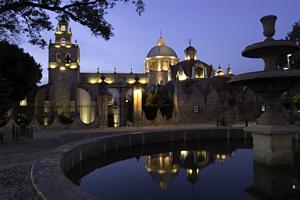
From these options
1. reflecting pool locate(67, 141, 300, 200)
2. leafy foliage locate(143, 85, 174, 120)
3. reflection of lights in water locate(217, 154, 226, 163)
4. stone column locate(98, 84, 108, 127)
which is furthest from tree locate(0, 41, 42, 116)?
leafy foliage locate(143, 85, 174, 120)

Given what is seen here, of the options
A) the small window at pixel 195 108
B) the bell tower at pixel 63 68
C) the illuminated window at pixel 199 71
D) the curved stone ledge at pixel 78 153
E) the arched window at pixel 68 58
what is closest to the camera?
the curved stone ledge at pixel 78 153

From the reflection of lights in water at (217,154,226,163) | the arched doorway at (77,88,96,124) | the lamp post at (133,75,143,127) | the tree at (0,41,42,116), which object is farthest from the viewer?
the arched doorway at (77,88,96,124)

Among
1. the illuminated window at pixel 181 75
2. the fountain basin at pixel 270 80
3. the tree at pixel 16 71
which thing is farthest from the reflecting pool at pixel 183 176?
the illuminated window at pixel 181 75

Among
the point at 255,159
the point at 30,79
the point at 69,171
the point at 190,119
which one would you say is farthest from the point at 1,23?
the point at 190,119

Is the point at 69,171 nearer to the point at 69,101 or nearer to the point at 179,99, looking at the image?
the point at 179,99

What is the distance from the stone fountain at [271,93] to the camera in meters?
7.46

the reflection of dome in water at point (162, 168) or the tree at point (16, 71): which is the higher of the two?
the tree at point (16, 71)

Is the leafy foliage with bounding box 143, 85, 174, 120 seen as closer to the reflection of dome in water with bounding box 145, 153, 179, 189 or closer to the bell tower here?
the bell tower

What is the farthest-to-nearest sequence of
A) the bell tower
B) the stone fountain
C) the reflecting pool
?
1. the bell tower
2. the stone fountain
3. the reflecting pool

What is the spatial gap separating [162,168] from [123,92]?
124ft

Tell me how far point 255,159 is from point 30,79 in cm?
2067

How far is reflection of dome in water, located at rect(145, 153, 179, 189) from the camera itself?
6762 millimetres

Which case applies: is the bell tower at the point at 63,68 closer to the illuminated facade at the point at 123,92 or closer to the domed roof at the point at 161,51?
the illuminated facade at the point at 123,92

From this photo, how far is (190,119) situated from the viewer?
3153 cm
